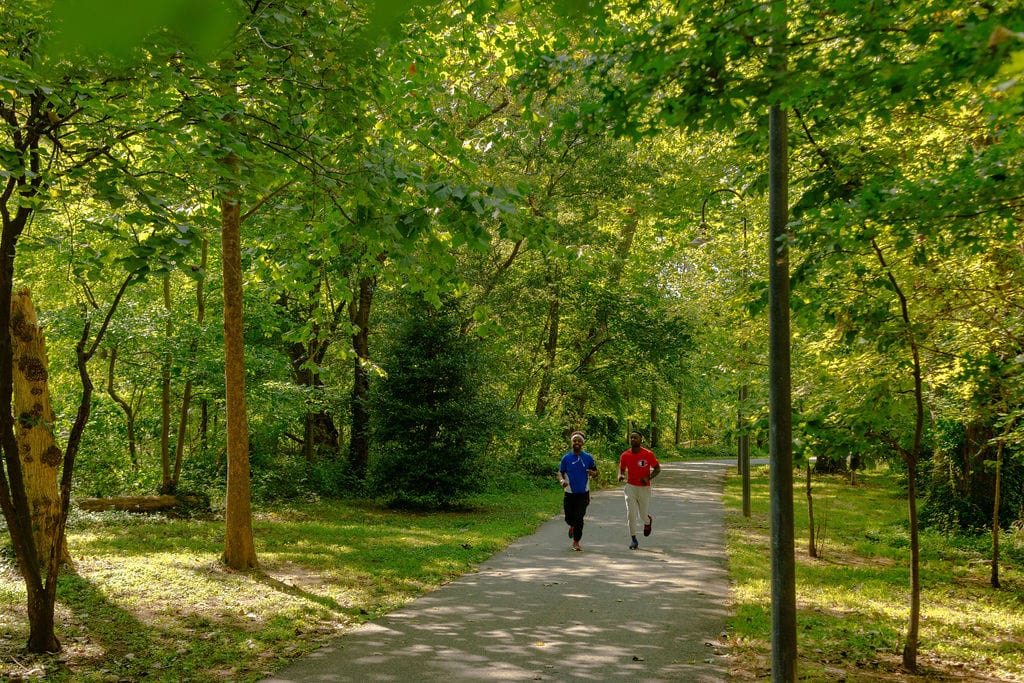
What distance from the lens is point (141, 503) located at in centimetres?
1589

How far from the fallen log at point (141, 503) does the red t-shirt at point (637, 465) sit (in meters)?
9.64

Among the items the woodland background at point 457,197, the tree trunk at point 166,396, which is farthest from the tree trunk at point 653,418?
the tree trunk at point 166,396

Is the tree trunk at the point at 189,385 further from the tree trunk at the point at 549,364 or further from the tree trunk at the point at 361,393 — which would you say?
the tree trunk at the point at 549,364

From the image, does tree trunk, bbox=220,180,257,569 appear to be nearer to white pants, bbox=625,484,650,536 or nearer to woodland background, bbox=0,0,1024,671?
woodland background, bbox=0,0,1024,671

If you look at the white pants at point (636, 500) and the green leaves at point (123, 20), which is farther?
the white pants at point (636, 500)

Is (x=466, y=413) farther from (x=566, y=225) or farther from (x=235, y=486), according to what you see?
(x=235, y=486)

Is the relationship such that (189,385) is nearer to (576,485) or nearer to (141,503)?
(141,503)

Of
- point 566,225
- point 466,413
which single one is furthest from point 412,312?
point 566,225

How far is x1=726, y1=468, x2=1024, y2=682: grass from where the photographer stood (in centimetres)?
731

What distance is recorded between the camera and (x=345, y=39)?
647 centimetres

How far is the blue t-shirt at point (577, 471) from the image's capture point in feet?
42.0

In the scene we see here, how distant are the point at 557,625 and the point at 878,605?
4806 mm

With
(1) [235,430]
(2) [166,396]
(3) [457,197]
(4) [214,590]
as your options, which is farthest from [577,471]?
(2) [166,396]

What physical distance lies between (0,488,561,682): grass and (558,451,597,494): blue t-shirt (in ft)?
5.77
